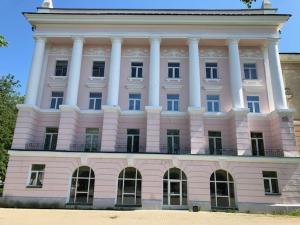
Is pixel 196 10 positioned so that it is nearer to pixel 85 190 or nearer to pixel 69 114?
pixel 69 114

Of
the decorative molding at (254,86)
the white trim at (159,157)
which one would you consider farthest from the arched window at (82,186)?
the decorative molding at (254,86)

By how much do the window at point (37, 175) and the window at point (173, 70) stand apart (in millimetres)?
15069

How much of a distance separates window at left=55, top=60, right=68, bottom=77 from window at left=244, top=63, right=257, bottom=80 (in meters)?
18.7

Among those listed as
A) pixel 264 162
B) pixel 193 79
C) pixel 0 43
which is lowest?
pixel 264 162

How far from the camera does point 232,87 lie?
26.9 meters

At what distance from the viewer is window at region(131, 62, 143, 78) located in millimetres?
28875

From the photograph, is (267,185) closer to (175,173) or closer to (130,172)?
(175,173)

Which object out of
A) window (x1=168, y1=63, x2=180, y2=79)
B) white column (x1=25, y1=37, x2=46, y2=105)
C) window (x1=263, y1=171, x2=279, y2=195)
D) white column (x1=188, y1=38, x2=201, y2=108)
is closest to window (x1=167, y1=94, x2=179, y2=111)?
white column (x1=188, y1=38, x2=201, y2=108)

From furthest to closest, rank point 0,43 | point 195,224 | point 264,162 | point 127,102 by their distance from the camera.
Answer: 1. point 127,102
2. point 264,162
3. point 195,224
4. point 0,43

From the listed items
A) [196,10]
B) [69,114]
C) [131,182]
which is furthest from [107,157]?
[196,10]

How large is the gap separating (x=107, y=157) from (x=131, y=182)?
3.01 m

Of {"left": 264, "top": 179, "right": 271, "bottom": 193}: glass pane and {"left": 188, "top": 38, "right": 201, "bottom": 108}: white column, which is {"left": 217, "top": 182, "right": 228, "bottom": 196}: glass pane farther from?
{"left": 188, "top": 38, "right": 201, "bottom": 108}: white column

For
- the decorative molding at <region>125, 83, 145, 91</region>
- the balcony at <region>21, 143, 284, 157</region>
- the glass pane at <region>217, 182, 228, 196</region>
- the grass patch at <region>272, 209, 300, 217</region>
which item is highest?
the decorative molding at <region>125, 83, 145, 91</region>

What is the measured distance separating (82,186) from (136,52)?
47.9ft
